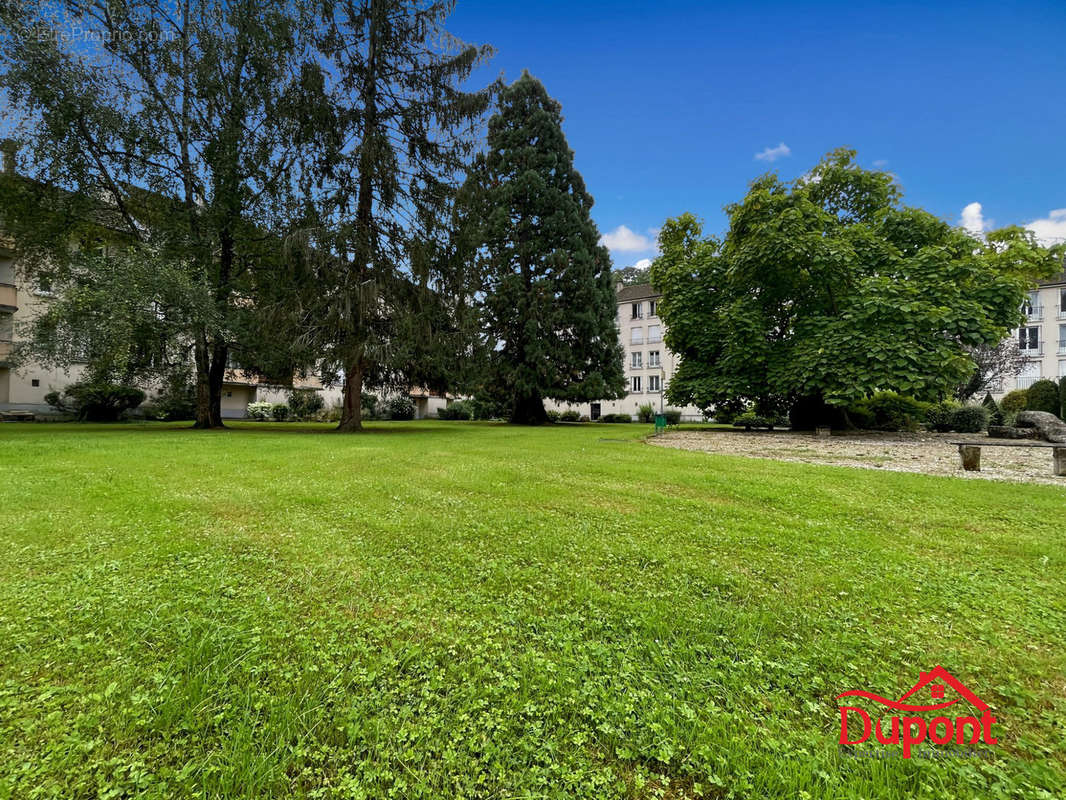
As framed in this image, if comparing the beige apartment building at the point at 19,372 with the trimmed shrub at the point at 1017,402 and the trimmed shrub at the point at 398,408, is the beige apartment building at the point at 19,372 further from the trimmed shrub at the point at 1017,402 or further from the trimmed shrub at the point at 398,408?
the trimmed shrub at the point at 1017,402

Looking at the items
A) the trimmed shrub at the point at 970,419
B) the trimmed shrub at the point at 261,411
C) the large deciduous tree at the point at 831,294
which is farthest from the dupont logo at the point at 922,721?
the trimmed shrub at the point at 261,411

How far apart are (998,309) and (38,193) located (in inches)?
1331

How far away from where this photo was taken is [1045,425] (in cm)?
1603

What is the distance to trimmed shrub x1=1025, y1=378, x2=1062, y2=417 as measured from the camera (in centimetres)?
2383

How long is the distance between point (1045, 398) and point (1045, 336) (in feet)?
57.1

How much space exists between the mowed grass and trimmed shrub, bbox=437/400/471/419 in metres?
32.7

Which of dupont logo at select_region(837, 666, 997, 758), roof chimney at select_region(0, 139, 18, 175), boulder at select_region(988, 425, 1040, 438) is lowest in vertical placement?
boulder at select_region(988, 425, 1040, 438)

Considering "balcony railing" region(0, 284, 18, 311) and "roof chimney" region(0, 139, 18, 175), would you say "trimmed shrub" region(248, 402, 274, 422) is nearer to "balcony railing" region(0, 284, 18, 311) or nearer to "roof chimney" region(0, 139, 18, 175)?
"balcony railing" region(0, 284, 18, 311)

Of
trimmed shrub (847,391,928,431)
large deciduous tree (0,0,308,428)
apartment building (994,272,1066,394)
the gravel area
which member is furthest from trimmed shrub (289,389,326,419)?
apartment building (994,272,1066,394)

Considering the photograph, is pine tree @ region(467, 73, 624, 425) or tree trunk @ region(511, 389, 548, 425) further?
tree trunk @ region(511, 389, 548, 425)

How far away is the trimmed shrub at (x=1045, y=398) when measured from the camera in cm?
2383

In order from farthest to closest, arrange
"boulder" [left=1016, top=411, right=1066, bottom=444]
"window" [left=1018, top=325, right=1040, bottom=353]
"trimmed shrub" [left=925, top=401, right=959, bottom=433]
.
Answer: "window" [left=1018, top=325, right=1040, bottom=353] → "trimmed shrub" [left=925, top=401, right=959, bottom=433] → "boulder" [left=1016, top=411, right=1066, bottom=444]

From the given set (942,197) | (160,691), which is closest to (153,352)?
(160,691)

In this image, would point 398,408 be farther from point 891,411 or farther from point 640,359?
point 891,411
